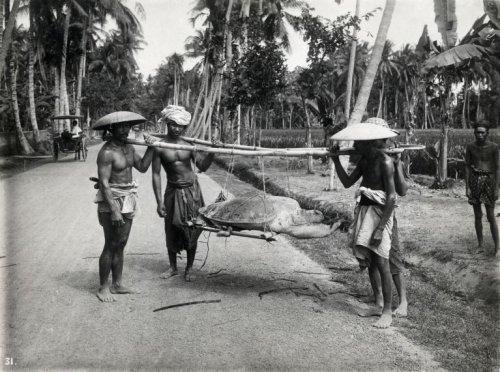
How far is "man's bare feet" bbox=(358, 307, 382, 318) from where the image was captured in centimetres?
420

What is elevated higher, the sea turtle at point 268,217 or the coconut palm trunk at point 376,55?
the coconut palm trunk at point 376,55

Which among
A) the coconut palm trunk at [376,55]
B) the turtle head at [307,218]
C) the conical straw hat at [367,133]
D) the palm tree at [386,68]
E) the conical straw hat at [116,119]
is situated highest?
the palm tree at [386,68]

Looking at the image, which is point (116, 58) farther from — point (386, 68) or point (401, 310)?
point (401, 310)

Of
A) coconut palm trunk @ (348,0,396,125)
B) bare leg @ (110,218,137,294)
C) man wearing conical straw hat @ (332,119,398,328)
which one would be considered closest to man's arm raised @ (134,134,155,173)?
bare leg @ (110,218,137,294)

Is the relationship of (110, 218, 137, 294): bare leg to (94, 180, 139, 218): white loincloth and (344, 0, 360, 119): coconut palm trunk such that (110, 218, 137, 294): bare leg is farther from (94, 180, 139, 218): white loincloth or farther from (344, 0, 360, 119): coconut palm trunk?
(344, 0, 360, 119): coconut palm trunk

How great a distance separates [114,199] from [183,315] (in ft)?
4.33

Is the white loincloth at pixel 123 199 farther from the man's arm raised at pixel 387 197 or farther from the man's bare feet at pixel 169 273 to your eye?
the man's arm raised at pixel 387 197

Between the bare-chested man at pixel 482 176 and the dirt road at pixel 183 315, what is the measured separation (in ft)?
6.89

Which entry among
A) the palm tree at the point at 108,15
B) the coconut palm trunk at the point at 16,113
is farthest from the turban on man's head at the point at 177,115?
the palm tree at the point at 108,15

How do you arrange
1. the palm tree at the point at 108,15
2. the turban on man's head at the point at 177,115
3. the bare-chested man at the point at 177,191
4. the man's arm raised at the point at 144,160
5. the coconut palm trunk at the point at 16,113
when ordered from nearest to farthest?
1. the man's arm raised at the point at 144,160
2. the turban on man's head at the point at 177,115
3. the bare-chested man at the point at 177,191
4. the coconut palm trunk at the point at 16,113
5. the palm tree at the point at 108,15

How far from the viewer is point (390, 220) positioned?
13.8 ft

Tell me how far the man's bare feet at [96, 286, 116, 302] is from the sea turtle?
4.02 feet

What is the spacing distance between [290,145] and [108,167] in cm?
2869

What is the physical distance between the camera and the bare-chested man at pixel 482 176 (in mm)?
5691
